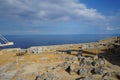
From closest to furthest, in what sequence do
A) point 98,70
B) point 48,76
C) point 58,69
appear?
1. point 48,76
2. point 98,70
3. point 58,69

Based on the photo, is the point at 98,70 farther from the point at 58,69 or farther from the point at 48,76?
the point at 48,76

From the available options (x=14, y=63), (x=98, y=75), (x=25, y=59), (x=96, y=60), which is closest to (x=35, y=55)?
(x=25, y=59)

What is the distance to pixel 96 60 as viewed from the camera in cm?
4244

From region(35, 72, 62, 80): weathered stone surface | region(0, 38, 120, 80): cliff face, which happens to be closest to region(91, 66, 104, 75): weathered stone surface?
region(0, 38, 120, 80): cliff face

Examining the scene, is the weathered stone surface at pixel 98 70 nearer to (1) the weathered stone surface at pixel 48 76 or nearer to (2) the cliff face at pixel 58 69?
(2) the cliff face at pixel 58 69

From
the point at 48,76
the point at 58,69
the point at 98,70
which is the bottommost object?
the point at 48,76

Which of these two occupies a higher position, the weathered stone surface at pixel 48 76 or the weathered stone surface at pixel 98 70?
the weathered stone surface at pixel 98 70

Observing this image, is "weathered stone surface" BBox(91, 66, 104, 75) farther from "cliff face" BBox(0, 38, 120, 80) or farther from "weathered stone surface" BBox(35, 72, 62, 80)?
"weathered stone surface" BBox(35, 72, 62, 80)

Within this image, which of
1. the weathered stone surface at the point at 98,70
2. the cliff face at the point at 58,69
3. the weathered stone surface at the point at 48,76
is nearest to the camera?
the weathered stone surface at the point at 48,76

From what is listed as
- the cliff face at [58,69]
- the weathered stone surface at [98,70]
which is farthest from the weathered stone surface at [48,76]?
the weathered stone surface at [98,70]

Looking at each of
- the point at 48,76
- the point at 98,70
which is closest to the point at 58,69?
the point at 48,76

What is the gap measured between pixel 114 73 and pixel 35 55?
24546 millimetres

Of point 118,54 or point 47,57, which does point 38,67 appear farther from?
point 118,54

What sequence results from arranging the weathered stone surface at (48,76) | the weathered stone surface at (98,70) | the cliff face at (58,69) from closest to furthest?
the weathered stone surface at (48,76) → the cliff face at (58,69) → the weathered stone surface at (98,70)
